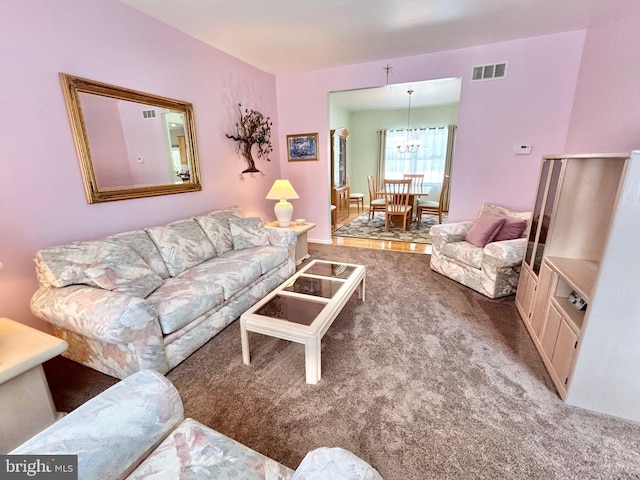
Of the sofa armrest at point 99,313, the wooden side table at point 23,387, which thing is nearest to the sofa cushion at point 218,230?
the sofa armrest at point 99,313

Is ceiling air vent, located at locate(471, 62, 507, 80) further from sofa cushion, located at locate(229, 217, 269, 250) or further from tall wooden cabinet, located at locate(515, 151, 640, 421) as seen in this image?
sofa cushion, located at locate(229, 217, 269, 250)

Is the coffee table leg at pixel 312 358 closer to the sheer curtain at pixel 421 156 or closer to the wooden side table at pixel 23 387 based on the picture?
the wooden side table at pixel 23 387

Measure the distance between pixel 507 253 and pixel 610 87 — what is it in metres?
1.69

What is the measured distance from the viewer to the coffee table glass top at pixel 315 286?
216 cm

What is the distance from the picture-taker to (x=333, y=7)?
2.41 meters

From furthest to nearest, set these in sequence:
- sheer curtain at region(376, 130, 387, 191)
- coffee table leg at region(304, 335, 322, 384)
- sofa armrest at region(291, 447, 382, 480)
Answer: sheer curtain at region(376, 130, 387, 191)
coffee table leg at region(304, 335, 322, 384)
sofa armrest at region(291, 447, 382, 480)

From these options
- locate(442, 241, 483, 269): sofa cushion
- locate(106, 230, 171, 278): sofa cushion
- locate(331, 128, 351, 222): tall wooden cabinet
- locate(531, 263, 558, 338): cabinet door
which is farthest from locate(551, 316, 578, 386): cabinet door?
locate(331, 128, 351, 222): tall wooden cabinet

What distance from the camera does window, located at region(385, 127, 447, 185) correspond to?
6.76m

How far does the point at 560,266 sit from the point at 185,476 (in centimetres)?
225

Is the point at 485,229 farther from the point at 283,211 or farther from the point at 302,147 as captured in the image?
Result: the point at 302,147

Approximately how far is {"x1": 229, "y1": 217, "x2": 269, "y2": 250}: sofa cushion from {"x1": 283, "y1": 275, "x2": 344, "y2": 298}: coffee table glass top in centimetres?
84

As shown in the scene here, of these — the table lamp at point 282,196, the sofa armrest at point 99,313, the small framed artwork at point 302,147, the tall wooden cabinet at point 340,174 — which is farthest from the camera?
the tall wooden cabinet at point 340,174

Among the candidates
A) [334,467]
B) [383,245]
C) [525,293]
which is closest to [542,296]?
[525,293]

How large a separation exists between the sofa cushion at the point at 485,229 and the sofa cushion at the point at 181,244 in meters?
2.71
